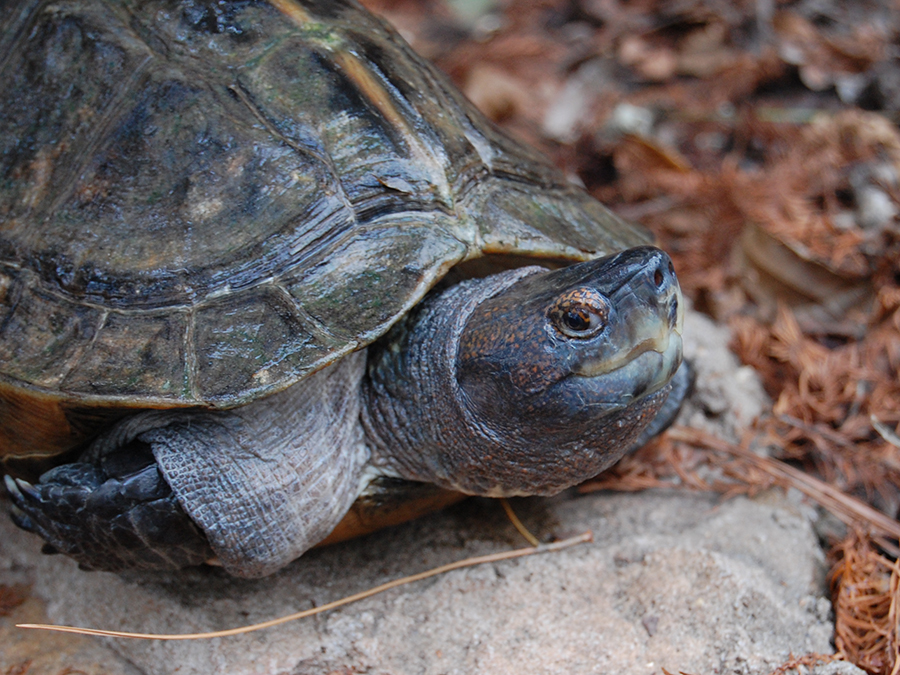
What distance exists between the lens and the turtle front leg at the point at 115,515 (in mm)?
1633

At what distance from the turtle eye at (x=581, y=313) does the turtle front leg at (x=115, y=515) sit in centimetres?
94

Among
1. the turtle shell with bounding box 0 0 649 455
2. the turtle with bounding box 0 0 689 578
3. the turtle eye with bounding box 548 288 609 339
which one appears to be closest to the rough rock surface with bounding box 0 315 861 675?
the turtle with bounding box 0 0 689 578

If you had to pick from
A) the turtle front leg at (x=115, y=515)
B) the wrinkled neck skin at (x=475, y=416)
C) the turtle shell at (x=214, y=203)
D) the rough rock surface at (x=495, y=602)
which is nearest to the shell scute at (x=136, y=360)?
the turtle shell at (x=214, y=203)

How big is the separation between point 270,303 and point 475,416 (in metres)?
0.53

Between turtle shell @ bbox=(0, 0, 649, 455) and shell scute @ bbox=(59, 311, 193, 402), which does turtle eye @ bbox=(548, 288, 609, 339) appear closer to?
turtle shell @ bbox=(0, 0, 649, 455)

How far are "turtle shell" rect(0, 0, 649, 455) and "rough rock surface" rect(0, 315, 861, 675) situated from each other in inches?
18.6

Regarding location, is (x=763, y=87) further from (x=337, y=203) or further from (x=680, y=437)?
(x=337, y=203)

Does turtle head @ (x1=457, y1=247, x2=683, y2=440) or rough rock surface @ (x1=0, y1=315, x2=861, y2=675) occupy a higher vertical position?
turtle head @ (x1=457, y1=247, x2=683, y2=440)

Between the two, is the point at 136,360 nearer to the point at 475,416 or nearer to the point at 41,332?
the point at 41,332

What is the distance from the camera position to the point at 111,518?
1639 millimetres

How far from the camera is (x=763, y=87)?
13.8 ft

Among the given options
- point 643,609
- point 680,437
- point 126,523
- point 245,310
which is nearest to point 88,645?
point 126,523

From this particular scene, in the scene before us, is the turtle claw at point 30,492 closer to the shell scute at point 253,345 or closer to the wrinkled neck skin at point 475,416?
the shell scute at point 253,345

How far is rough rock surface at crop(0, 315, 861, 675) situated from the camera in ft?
5.60
